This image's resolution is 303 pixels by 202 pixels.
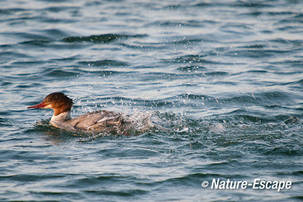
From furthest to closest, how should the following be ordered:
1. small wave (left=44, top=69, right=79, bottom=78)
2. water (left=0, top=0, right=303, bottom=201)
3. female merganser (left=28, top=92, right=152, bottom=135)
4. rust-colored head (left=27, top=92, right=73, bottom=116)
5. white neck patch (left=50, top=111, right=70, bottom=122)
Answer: small wave (left=44, top=69, right=79, bottom=78)
rust-colored head (left=27, top=92, right=73, bottom=116)
white neck patch (left=50, top=111, right=70, bottom=122)
female merganser (left=28, top=92, right=152, bottom=135)
water (left=0, top=0, right=303, bottom=201)

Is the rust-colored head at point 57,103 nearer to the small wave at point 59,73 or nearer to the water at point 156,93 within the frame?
the water at point 156,93

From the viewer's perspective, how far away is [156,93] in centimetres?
1038

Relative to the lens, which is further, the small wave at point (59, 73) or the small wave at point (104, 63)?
the small wave at point (104, 63)

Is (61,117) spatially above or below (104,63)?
below

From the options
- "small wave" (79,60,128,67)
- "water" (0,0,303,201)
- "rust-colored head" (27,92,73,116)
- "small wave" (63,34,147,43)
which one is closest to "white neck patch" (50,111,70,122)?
"rust-colored head" (27,92,73,116)

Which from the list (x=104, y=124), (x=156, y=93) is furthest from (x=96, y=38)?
(x=104, y=124)

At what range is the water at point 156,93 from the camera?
20.8 ft

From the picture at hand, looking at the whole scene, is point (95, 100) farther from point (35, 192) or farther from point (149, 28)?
point (149, 28)

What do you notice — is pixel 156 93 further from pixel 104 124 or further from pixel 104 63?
pixel 104 63

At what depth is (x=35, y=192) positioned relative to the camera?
602 cm

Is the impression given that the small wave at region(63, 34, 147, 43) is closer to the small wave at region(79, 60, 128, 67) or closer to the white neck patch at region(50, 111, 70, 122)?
the small wave at region(79, 60, 128, 67)

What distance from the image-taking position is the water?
6.34m

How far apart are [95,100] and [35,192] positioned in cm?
407

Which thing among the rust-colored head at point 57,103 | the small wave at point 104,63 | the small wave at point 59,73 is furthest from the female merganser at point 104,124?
the small wave at point 104,63
